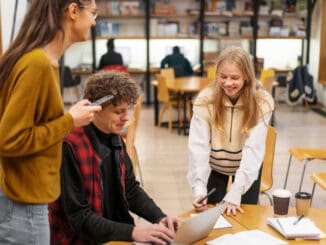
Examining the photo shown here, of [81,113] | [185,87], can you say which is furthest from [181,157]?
[81,113]

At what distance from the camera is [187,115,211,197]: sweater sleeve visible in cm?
273

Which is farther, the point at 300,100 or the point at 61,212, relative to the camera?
the point at 300,100

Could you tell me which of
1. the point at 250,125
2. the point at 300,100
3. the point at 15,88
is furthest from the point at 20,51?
the point at 300,100

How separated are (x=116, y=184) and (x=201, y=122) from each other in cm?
73

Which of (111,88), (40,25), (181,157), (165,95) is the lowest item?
(181,157)

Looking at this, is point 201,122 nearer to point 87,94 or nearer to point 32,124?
point 87,94

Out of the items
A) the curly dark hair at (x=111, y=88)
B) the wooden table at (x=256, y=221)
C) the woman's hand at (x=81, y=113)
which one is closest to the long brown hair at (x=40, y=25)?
the woman's hand at (x=81, y=113)

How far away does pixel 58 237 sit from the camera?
2.10 metres

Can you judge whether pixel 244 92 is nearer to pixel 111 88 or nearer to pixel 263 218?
pixel 263 218

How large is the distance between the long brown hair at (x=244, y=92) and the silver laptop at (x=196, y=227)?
32.5 inches

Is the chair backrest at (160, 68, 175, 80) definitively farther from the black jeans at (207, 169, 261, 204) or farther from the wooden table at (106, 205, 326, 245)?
the wooden table at (106, 205, 326, 245)

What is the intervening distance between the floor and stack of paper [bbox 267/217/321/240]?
1.68m

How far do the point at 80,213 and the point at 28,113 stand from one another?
21.1 inches

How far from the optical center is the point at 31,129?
65.2 inches
